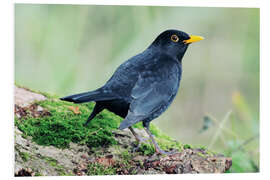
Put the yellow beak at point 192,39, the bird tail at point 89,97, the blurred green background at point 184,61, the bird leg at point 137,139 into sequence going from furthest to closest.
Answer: the blurred green background at point 184,61 → the yellow beak at point 192,39 → the bird leg at point 137,139 → the bird tail at point 89,97

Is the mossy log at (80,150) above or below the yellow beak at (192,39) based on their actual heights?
below

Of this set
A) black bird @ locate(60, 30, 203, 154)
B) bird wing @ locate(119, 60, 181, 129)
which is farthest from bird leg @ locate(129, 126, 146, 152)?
bird wing @ locate(119, 60, 181, 129)

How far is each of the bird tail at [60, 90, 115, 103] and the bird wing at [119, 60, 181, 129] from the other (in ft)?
0.98

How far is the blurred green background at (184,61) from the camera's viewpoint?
17.4 feet

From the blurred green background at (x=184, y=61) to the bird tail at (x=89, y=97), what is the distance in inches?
40.5

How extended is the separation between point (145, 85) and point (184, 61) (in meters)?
1.45

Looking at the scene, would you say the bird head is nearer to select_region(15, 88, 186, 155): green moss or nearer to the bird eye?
the bird eye

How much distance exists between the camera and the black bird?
14.3 feet

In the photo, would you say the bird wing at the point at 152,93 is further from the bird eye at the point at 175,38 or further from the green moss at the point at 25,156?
the green moss at the point at 25,156

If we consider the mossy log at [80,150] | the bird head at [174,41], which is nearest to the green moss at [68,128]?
the mossy log at [80,150]

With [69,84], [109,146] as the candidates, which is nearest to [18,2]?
[69,84]

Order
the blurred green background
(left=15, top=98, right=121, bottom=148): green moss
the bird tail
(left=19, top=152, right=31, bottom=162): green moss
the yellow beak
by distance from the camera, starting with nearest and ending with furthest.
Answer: the bird tail < (left=19, top=152, right=31, bottom=162): green moss < (left=15, top=98, right=121, bottom=148): green moss < the yellow beak < the blurred green background

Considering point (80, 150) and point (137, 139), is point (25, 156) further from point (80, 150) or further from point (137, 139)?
point (137, 139)

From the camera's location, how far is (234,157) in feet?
18.2
